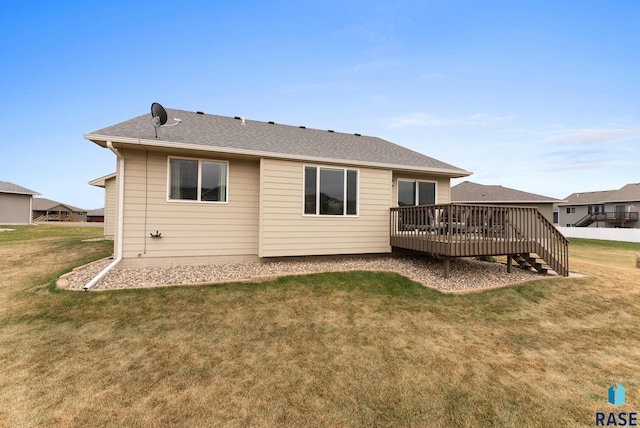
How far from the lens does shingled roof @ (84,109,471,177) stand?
268 inches

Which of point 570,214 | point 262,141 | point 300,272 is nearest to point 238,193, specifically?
point 262,141

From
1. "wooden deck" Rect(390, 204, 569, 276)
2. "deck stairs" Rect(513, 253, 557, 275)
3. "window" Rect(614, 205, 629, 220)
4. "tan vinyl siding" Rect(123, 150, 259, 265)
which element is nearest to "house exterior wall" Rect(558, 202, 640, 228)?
"window" Rect(614, 205, 629, 220)

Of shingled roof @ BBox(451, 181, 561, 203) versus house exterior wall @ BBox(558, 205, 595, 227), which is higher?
shingled roof @ BBox(451, 181, 561, 203)

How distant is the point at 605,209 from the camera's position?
103ft

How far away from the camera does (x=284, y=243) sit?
7.87 metres

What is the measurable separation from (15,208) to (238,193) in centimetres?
3281

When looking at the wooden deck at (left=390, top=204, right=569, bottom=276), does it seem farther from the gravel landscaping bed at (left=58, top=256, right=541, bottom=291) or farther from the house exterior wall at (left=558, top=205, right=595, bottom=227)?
the house exterior wall at (left=558, top=205, right=595, bottom=227)

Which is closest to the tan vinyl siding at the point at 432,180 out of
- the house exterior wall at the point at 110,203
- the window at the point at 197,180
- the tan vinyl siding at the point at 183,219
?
the tan vinyl siding at the point at 183,219

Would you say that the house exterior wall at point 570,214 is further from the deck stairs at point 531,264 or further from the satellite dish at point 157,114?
the satellite dish at point 157,114

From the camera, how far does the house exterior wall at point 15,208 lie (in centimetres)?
2462

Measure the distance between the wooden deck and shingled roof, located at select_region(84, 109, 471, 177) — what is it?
7.89 ft

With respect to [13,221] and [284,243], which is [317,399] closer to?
[284,243]

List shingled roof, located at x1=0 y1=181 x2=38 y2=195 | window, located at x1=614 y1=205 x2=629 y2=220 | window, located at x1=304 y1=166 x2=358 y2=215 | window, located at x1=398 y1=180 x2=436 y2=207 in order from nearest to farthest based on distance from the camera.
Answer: window, located at x1=304 y1=166 x2=358 y2=215, window, located at x1=398 y1=180 x2=436 y2=207, shingled roof, located at x1=0 y1=181 x2=38 y2=195, window, located at x1=614 y1=205 x2=629 y2=220

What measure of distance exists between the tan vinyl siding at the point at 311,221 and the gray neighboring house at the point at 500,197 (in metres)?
16.4
